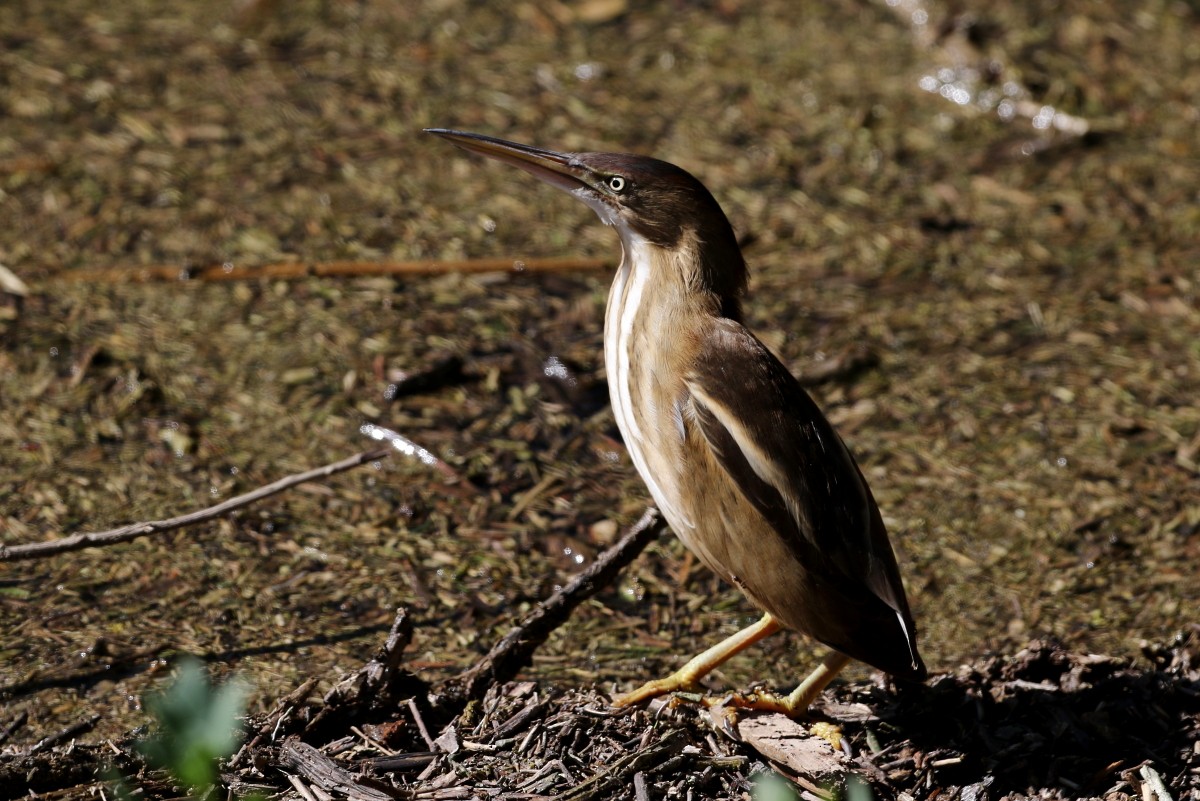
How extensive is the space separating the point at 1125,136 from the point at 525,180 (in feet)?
10.4

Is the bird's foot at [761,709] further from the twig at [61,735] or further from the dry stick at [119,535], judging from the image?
the twig at [61,735]

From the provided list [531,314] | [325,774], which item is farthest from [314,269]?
[325,774]

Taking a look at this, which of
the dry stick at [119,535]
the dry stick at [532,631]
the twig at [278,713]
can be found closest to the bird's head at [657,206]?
the dry stick at [532,631]

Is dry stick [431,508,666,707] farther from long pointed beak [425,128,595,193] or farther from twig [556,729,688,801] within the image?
long pointed beak [425,128,595,193]

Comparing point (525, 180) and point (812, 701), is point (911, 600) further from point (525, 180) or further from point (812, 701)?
point (525, 180)

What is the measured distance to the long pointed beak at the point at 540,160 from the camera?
14.4 feet

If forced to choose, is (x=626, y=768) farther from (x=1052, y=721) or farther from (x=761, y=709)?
(x=1052, y=721)

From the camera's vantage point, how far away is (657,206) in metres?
4.29

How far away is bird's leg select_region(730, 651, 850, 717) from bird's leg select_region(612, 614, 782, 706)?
0.03 meters

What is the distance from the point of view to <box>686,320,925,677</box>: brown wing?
3.88m

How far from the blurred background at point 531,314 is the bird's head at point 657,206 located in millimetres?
1151

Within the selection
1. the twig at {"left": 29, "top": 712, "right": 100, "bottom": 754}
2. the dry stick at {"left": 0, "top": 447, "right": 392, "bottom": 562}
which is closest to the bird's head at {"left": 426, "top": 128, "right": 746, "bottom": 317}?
the dry stick at {"left": 0, "top": 447, "right": 392, "bottom": 562}

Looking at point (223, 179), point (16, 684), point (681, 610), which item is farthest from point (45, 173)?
point (681, 610)

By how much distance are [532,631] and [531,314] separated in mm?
2261
